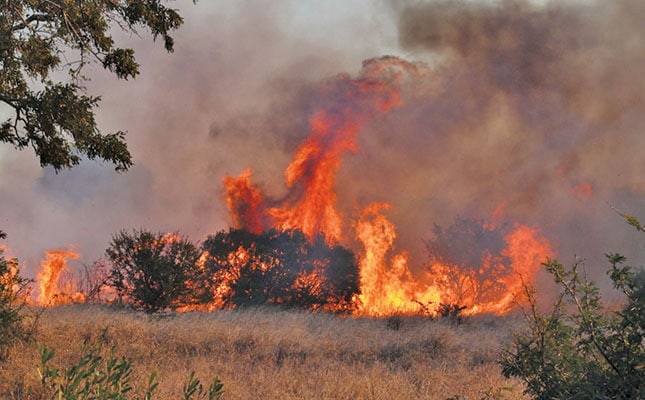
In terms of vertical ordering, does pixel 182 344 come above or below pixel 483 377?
above

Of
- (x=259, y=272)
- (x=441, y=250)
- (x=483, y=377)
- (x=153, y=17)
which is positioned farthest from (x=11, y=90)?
(x=441, y=250)

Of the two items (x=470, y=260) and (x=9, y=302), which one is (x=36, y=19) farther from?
(x=470, y=260)

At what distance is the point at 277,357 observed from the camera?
12.6 m

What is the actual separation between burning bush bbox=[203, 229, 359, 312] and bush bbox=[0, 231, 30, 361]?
16.2 meters

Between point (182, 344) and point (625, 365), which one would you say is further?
point (182, 344)

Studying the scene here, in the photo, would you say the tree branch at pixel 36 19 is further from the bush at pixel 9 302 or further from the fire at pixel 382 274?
the fire at pixel 382 274

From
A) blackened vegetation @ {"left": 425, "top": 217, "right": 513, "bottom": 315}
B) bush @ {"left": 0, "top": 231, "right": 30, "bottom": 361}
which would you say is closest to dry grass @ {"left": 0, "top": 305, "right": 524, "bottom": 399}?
bush @ {"left": 0, "top": 231, "right": 30, "bottom": 361}

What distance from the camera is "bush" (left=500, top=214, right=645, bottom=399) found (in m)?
3.61

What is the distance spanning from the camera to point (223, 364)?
11031 mm

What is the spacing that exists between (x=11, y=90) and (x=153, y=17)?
334 centimetres

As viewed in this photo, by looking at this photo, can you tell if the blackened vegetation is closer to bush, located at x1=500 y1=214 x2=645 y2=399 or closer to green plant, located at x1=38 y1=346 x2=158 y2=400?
bush, located at x1=500 y1=214 x2=645 y2=399

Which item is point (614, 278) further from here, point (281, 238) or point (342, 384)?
point (281, 238)

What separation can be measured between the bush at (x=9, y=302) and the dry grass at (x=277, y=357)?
0.29m

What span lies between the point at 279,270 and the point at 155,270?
10.2m
